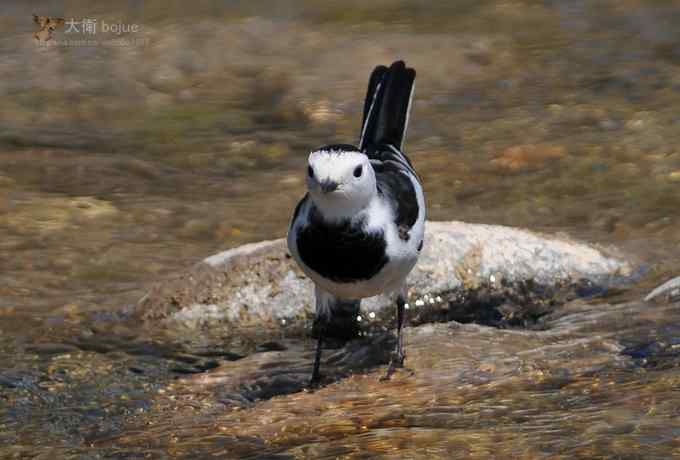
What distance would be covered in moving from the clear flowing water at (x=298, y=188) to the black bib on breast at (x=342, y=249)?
19.6 inches

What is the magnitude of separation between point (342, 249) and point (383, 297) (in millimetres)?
1455

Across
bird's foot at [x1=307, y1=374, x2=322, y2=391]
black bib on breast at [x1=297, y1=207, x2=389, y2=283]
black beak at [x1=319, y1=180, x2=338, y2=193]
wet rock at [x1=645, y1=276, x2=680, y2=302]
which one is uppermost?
black beak at [x1=319, y1=180, x2=338, y2=193]

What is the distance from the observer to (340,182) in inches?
201

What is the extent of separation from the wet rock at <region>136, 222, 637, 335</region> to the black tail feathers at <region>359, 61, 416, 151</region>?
0.53 m

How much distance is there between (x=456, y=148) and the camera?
9.58 m

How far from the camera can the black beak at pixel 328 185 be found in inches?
200

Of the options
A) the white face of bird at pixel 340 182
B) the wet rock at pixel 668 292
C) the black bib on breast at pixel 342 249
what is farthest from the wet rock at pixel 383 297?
the white face of bird at pixel 340 182

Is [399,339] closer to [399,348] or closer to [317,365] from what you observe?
[399,348]

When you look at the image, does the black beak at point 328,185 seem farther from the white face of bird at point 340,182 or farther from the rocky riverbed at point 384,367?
the rocky riverbed at point 384,367

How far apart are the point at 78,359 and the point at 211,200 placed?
260cm

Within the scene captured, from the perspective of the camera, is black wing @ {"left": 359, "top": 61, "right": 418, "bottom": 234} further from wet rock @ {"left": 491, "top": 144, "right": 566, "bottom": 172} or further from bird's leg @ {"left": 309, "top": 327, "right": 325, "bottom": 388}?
wet rock @ {"left": 491, "top": 144, "right": 566, "bottom": 172}

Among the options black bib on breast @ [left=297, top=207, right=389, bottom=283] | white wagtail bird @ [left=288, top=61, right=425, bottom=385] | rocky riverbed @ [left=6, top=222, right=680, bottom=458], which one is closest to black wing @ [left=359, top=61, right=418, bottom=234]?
white wagtail bird @ [left=288, top=61, right=425, bottom=385]

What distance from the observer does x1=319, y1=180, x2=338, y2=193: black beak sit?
5090 mm

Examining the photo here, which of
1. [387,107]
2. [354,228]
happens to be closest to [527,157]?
[387,107]
